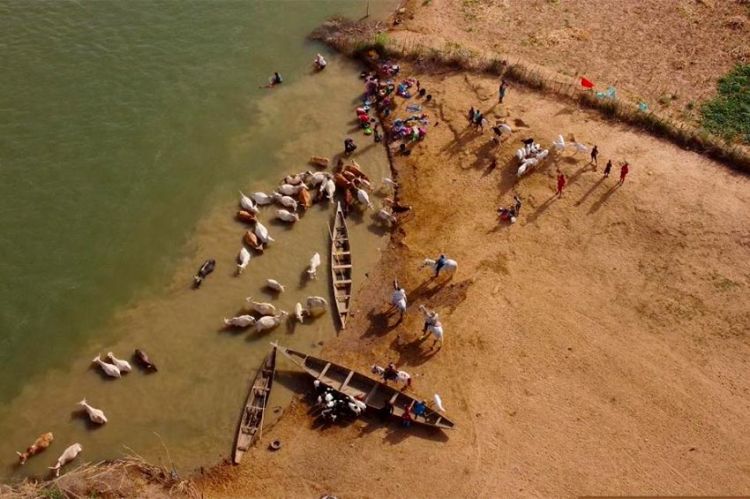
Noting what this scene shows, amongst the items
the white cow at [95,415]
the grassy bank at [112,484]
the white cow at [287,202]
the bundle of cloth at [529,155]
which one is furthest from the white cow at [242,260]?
the bundle of cloth at [529,155]

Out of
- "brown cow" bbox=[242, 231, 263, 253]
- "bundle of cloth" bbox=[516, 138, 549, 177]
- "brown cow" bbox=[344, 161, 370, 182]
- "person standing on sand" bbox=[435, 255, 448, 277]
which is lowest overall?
"brown cow" bbox=[242, 231, 263, 253]

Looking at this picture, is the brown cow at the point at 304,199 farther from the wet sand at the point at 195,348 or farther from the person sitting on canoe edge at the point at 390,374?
the person sitting on canoe edge at the point at 390,374

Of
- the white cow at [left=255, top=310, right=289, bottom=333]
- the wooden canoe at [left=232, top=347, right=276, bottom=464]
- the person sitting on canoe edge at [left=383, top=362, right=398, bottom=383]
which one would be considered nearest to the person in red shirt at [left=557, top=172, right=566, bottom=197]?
the person sitting on canoe edge at [left=383, top=362, right=398, bottom=383]

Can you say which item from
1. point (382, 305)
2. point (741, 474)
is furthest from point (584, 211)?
point (741, 474)

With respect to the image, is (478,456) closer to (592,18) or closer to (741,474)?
(741,474)

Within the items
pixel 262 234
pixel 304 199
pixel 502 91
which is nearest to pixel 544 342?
pixel 304 199

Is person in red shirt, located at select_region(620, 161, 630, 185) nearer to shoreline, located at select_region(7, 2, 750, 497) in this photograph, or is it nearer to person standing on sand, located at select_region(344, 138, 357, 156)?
shoreline, located at select_region(7, 2, 750, 497)
